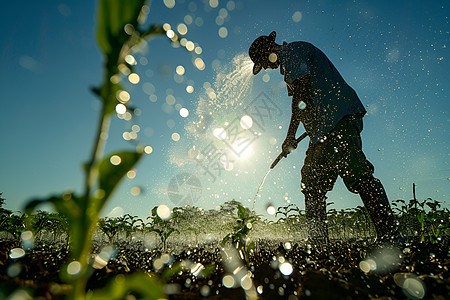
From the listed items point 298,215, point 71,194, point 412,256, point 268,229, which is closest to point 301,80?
point 412,256

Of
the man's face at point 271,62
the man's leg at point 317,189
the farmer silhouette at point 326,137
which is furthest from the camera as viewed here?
the man's face at point 271,62

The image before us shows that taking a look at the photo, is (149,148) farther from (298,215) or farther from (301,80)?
(298,215)

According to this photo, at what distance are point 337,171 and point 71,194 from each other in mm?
2772

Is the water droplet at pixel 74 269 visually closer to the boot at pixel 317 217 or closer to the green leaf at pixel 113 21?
the green leaf at pixel 113 21

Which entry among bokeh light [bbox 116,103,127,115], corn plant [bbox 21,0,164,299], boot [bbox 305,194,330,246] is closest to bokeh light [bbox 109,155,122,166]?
corn plant [bbox 21,0,164,299]

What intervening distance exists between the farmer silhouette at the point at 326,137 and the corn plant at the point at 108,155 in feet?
8.32

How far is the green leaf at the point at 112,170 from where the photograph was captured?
1.89 feet

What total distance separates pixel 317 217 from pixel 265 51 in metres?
2.94

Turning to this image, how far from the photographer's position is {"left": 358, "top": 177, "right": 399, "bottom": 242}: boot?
7.11ft

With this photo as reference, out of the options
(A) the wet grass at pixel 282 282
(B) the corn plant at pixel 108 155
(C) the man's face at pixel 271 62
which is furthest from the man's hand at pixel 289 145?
(B) the corn plant at pixel 108 155

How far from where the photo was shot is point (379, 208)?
2260 mm

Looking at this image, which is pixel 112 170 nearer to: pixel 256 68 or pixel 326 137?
pixel 326 137

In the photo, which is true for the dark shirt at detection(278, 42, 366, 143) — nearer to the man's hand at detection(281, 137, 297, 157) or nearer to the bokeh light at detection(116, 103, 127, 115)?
the man's hand at detection(281, 137, 297, 157)

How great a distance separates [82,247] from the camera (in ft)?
1.77
